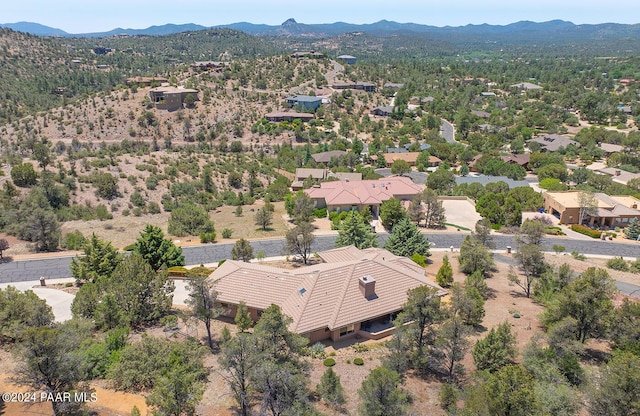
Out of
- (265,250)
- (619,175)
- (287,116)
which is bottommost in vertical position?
(265,250)

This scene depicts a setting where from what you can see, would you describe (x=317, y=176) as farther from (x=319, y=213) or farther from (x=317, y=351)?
(x=317, y=351)

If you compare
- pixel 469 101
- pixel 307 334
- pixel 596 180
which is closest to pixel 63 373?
pixel 307 334

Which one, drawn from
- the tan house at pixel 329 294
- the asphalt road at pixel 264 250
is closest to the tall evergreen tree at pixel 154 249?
the asphalt road at pixel 264 250

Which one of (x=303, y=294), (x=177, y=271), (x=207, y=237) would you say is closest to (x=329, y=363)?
(x=303, y=294)

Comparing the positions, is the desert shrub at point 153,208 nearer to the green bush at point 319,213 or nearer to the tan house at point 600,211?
the green bush at point 319,213

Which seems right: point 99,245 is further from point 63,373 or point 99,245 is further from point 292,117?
point 292,117

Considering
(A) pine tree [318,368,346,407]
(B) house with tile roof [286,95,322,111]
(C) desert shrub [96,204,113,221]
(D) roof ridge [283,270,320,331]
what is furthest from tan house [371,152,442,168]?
(A) pine tree [318,368,346,407]
